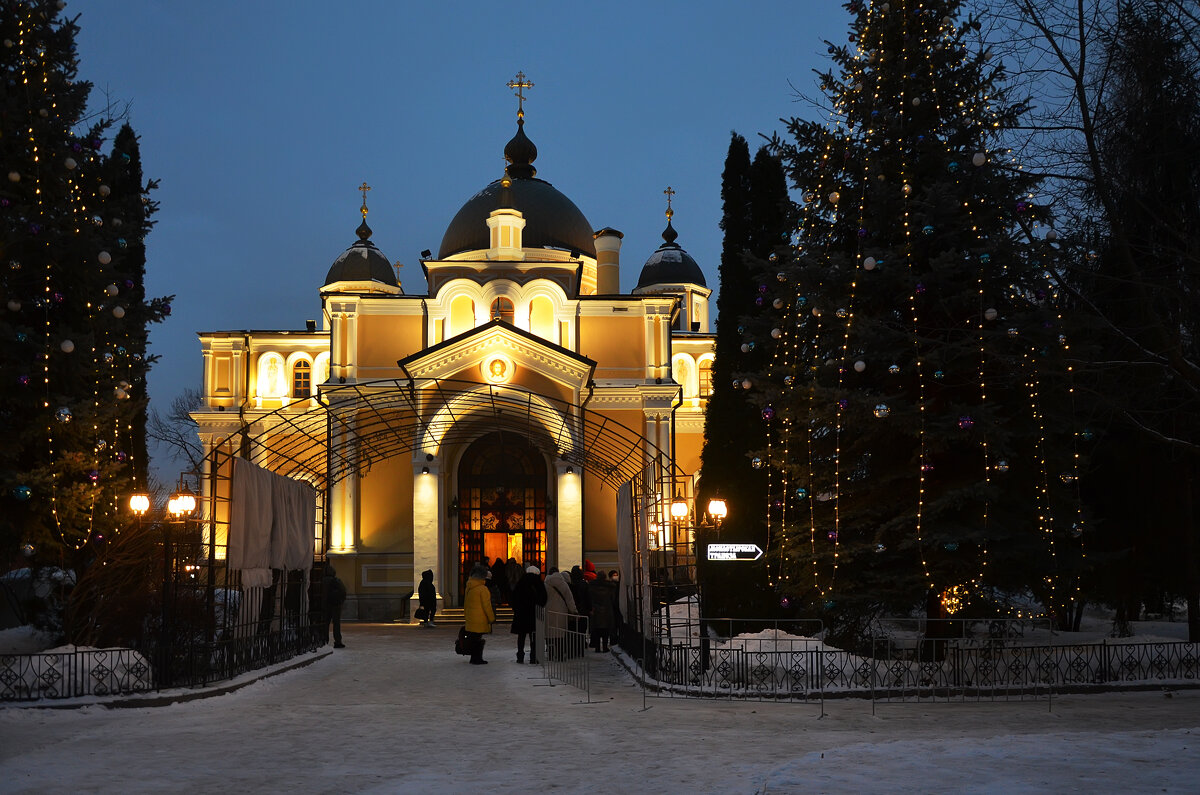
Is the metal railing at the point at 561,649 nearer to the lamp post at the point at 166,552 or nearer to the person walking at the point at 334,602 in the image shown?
the lamp post at the point at 166,552

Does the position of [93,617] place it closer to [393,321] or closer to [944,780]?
[944,780]

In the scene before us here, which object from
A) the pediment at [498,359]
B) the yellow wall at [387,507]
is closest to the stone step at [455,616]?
the yellow wall at [387,507]

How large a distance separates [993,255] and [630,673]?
7.83 metres

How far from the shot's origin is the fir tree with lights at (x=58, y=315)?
14945mm

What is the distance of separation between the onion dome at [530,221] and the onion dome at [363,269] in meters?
7.16

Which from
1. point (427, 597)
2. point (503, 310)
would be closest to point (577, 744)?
point (427, 597)

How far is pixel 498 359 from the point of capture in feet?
118

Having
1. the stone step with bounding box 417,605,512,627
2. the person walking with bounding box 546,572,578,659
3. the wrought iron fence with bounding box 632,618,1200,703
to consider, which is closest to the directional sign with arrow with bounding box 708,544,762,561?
the wrought iron fence with bounding box 632,618,1200,703

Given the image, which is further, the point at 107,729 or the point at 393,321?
the point at 393,321

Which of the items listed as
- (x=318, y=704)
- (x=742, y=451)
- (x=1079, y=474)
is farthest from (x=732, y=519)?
(x=318, y=704)

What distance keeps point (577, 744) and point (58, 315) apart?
9329mm

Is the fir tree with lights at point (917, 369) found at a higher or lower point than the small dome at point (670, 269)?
lower

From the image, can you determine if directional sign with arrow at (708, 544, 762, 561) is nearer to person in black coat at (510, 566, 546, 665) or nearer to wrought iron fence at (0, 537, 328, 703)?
person in black coat at (510, 566, 546, 665)

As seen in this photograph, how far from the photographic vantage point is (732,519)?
23.4 metres
